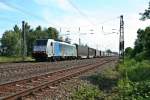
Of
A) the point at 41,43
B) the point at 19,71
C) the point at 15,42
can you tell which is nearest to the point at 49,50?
the point at 41,43

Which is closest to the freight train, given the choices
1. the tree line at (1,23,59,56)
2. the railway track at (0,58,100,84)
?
the railway track at (0,58,100,84)

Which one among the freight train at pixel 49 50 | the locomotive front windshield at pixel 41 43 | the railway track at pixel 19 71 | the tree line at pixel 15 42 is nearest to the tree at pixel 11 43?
the tree line at pixel 15 42

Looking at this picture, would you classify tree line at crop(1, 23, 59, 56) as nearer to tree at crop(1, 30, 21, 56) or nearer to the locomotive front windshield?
tree at crop(1, 30, 21, 56)

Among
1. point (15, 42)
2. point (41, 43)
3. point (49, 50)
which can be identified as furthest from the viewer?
point (15, 42)

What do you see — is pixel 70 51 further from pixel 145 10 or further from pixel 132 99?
pixel 132 99

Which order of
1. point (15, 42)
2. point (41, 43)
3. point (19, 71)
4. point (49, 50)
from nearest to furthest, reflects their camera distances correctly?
point (19, 71)
point (49, 50)
point (41, 43)
point (15, 42)

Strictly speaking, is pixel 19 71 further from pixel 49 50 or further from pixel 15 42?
pixel 15 42

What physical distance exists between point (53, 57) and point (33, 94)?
123 ft

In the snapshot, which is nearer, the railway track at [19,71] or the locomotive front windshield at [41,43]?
the railway track at [19,71]

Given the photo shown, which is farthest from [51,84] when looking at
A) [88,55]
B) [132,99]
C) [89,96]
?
[88,55]

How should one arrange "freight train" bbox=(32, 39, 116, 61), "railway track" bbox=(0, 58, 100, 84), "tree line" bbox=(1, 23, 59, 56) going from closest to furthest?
"railway track" bbox=(0, 58, 100, 84)
"freight train" bbox=(32, 39, 116, 61)
"tree line" bbox=(1, 23, 59, 56)

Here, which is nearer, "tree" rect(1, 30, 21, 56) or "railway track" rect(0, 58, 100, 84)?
A: "railway track" rect(0, 58, 100, 84)

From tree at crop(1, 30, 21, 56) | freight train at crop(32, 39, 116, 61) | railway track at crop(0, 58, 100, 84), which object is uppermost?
tree at crop(1, 30, 21, 56)

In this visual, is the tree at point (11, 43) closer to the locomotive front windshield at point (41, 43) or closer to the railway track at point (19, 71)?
the locomotive front windshield at point (41, 43)
